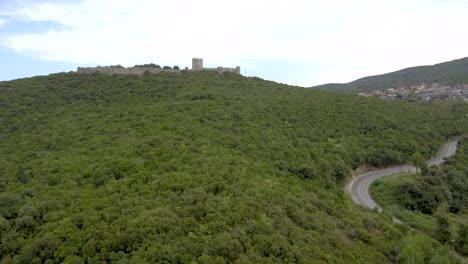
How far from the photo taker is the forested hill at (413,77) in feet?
424

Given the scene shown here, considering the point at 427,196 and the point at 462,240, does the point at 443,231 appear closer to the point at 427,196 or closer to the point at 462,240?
the point at 462,240

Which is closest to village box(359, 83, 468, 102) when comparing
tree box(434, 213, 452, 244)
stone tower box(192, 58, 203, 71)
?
stone tower box(192, 58, 203, 71)

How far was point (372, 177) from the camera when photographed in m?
45.5

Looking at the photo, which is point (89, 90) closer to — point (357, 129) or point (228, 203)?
point (357, 129)

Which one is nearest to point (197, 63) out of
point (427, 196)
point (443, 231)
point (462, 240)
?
point (427, 196)

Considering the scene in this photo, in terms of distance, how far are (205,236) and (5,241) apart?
9.73 m

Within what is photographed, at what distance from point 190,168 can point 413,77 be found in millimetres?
132461

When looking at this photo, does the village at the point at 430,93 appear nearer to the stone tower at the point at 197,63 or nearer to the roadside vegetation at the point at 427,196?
the stone tower at the point at 197,63

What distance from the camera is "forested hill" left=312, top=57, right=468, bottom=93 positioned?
129m

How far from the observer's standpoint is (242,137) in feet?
121

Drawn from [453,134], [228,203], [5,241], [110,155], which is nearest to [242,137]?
[110,155]

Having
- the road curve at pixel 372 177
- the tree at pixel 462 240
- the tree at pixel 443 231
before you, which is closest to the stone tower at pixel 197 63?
the road curve at pixel 372 177

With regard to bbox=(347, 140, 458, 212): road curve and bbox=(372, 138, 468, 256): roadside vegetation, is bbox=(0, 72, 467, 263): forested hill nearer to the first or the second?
bbox=(347, 140, 458, 212): road curve

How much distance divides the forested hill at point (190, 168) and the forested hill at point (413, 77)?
76.6 metres
